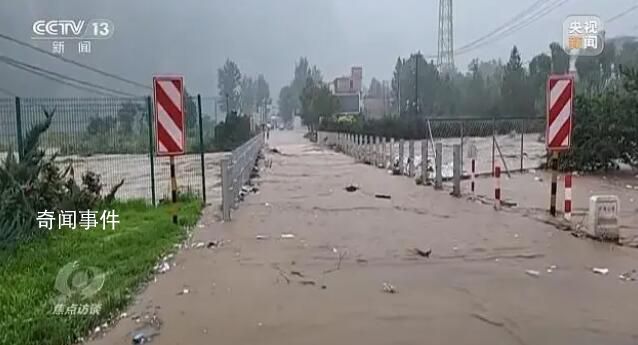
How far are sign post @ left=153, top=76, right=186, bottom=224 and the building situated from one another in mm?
74030

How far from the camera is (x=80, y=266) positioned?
280 inches

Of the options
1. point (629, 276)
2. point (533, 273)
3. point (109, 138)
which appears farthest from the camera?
point (109, 138)

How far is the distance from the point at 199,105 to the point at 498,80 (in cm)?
5519

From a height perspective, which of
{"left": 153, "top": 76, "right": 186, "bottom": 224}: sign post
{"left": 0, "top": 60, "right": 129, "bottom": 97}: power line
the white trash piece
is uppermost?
{"left": 0, "top": 60, "right": 129, "bottom": 97}: power line

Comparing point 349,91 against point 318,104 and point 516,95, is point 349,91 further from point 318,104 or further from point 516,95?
point 516,95

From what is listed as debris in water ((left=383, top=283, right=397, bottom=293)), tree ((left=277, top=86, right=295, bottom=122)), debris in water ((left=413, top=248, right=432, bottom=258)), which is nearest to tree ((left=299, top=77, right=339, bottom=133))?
tree ((left=277, top=86, right=295, bottom=122))

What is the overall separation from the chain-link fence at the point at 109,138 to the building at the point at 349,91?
210ft

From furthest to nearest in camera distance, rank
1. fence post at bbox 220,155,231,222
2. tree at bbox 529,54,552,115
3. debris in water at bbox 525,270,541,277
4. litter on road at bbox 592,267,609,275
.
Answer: tree at bbox 529,54,552,115 → fence post at bbox 220,155,231,222 → litter on road at bbox 592,267,609,275 → debris in water at bbox 525,270,541,277

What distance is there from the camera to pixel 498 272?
6996 millimetres

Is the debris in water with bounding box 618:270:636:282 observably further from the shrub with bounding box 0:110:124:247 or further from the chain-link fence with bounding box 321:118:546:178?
the chain-link fence with bounding box 321:118:546:178

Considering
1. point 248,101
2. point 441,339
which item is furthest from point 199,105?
point 248,101

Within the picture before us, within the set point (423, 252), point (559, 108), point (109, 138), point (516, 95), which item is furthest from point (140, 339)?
point (516, 95)

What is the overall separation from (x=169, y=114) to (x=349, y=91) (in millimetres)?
89894

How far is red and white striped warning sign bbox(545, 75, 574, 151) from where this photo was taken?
10555mm
